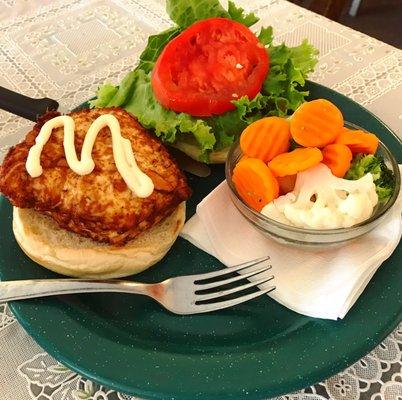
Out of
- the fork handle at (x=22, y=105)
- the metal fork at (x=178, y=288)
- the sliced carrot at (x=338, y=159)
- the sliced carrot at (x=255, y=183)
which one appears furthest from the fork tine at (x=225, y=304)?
the fork handle at (x=22, y=105)

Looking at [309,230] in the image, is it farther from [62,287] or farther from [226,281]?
[62,287]

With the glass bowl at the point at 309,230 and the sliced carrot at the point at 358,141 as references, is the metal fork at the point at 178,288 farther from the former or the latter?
the sliced carrot at the point at 358,141

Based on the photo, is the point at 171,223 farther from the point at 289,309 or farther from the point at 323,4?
the point at 323,4


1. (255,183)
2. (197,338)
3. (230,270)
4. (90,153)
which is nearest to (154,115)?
(90,153)

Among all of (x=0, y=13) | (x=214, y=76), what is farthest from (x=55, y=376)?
(x=0, y=13)

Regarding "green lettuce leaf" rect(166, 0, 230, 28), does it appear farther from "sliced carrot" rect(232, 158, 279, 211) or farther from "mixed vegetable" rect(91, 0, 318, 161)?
"sliced carrot" rect(232, 158, 279, 211)
